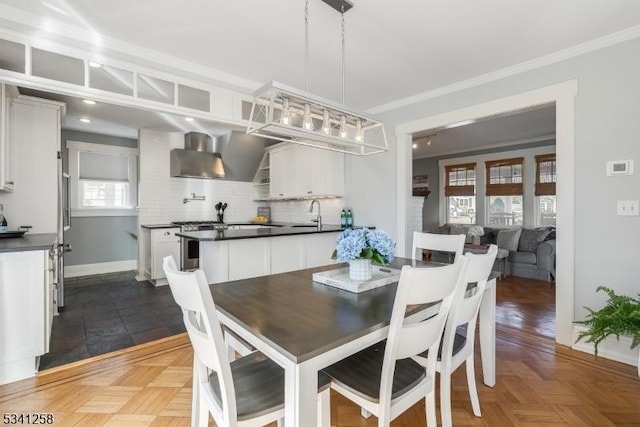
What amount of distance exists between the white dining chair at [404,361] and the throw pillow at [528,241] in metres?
4.33

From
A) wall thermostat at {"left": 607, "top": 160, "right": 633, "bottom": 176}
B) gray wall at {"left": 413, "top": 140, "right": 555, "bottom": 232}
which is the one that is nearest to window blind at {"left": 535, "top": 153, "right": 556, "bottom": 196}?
gray wall at {"left": 413, "top": 140, "right": 555, "bottom": 232}

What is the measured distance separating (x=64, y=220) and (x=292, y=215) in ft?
10.5

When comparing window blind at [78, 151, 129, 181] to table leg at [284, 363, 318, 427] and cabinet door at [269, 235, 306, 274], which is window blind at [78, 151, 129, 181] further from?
table leg at [284, 363, 318, 427]

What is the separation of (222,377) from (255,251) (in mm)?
2122

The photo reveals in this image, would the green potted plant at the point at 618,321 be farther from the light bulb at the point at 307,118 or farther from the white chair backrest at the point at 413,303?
the light bulb at the point at 307,118

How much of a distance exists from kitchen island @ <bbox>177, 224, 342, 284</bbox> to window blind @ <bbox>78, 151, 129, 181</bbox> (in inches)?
123

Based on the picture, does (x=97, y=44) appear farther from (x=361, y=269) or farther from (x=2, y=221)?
(x=361, y=269)

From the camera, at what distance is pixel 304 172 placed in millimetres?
4719

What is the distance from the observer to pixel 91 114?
159 inches

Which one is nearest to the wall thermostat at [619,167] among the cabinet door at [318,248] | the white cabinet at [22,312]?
the cabinet door at [318,248]

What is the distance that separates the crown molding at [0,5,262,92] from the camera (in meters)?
1.96

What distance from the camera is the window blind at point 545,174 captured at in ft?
18.0

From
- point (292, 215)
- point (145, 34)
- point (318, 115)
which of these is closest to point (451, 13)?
point (318, 115)

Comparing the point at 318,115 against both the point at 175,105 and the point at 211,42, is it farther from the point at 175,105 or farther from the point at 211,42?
the point at 175,105
